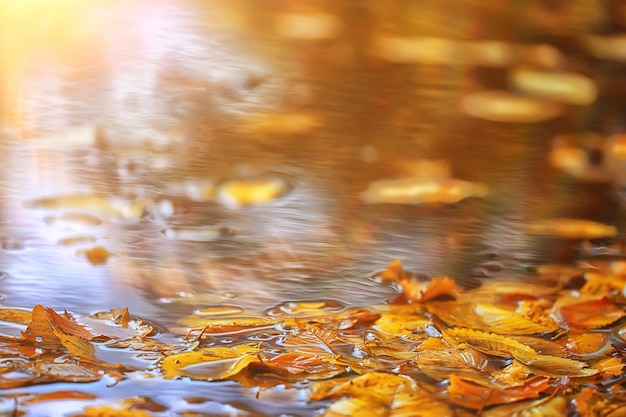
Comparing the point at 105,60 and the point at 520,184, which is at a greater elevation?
the point at 105,60

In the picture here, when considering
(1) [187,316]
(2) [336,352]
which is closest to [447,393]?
(2) [336,352]

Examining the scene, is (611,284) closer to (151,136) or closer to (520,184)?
(520,184)

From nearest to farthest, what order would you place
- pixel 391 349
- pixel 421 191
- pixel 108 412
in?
pixel 108 412, pixel 391 349, pixel 421 191

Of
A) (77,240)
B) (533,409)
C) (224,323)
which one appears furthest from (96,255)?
(533,409)

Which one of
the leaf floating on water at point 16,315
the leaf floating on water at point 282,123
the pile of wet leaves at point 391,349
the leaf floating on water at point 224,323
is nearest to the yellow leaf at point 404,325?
the pile of wet leaves at point 391,349

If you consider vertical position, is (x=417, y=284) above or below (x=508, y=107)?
below

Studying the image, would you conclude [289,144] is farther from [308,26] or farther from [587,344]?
[587,344]

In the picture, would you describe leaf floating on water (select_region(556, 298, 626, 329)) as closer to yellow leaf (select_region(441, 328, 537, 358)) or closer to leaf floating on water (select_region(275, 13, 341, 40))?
yellow leaf (select_region(441, 328, 537, 358))
